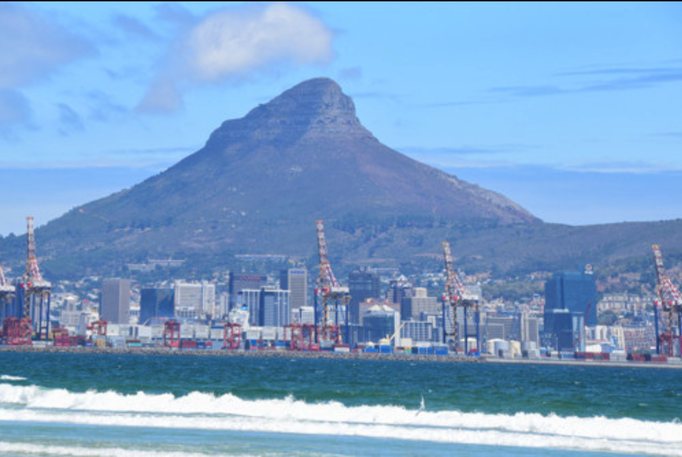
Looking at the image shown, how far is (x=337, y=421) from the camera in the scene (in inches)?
2613

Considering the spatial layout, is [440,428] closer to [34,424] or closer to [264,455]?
[264,455]

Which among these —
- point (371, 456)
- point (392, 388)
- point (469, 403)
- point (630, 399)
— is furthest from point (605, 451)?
point (392, 388)

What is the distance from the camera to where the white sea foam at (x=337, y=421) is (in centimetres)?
5812

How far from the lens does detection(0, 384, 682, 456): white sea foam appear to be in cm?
5812

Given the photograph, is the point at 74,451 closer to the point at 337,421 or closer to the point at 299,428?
the point at 299,428

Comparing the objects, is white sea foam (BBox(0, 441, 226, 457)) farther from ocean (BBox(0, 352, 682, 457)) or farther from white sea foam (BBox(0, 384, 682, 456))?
white sea foam (BBox(0, 384, 682, 456))

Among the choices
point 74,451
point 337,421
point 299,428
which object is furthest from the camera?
point 337,421

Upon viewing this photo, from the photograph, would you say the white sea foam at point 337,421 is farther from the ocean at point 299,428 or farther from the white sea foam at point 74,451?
the white sea foam at point 74,451

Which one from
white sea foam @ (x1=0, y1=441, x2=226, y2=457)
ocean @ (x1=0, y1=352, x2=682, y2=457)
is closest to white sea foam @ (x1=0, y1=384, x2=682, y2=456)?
ocean @ (x1=0, y1=352, x2=682, y2=457)

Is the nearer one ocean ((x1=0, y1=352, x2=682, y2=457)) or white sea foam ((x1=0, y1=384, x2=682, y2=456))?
ocean ((x1=0, y1=352, x2=682, y2=457))

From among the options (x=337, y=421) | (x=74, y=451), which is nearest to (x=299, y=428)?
(x=337, y=421)

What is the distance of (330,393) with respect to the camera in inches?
3814

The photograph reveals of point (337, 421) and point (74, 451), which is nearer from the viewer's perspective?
point (74, 451)

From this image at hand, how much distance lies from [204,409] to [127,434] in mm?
14100
